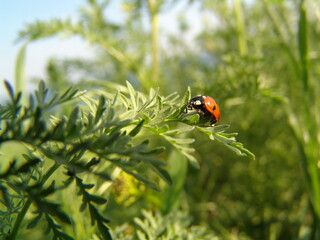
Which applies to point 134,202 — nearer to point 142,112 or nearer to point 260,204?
point 260,204

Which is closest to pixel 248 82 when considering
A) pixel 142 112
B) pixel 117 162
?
pixel 142 112

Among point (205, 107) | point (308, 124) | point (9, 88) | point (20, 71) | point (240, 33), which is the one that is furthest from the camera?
point (240, 33)

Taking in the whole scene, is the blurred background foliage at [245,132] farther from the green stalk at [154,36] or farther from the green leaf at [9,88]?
the green leaf at [9,88]

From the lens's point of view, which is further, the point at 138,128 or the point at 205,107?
the point at 205,107

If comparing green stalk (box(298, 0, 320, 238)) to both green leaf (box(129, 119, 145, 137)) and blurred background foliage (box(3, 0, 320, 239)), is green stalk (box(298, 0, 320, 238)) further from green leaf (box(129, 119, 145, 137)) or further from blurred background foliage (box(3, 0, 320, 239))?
green leaf (box(129, 119, 145, 137))

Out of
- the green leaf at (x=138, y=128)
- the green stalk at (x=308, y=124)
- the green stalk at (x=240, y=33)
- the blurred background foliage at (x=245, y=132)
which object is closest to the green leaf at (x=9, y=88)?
the green leaf at (x=138, y=128)

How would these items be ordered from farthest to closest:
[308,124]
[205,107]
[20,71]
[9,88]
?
[20,71], [308,124], [205,107], [9,88]

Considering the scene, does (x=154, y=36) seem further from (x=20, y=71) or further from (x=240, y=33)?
(x=20, y=71)

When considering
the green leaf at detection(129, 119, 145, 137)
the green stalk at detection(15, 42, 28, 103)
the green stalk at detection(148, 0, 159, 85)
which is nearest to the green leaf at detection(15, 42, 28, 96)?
the green stalk at detection(15, 42, 28, 103)

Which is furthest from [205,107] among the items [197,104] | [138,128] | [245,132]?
[245,132]

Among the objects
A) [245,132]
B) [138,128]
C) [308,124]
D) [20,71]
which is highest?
[138,128]
